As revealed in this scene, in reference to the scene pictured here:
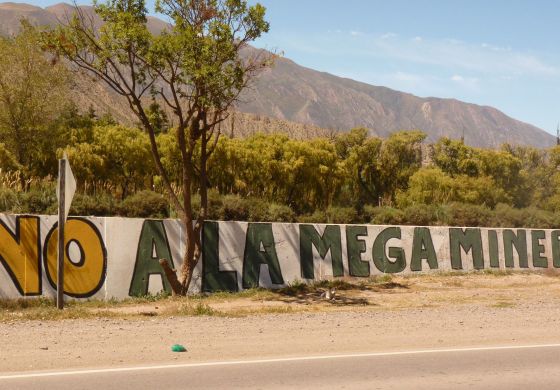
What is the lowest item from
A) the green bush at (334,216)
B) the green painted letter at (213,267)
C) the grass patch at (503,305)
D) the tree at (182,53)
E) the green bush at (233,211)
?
the grass patch at (503,305)

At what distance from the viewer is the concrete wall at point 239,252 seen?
1617cm

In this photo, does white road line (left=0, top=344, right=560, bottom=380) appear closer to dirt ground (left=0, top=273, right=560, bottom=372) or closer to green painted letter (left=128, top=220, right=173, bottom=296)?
dirt ground (left=0, top=273, right=560, bottom=372)

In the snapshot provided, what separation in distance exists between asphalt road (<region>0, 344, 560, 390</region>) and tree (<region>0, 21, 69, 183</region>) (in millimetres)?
24824

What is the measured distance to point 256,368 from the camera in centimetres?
920

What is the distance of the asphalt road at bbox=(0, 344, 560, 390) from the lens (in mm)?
8227

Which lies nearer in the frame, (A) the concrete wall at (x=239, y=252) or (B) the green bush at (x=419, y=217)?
(A) the concrete wall at (x=239, y=252)

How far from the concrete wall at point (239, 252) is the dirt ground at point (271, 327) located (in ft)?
2.66

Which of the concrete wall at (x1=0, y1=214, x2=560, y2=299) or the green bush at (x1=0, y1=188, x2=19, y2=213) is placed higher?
the green bush at (x1=0, y1=188, x2=19, y2=213)

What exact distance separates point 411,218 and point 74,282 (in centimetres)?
2119

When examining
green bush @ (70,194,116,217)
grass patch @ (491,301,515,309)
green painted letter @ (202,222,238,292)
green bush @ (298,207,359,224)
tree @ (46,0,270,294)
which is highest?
tree @ (46,0,270,294)

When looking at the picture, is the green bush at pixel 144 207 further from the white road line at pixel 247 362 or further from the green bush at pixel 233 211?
the white road line at pixel 247 362

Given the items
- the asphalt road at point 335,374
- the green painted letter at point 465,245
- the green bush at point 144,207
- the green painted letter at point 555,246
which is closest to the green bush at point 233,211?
the green bush at point 144,207

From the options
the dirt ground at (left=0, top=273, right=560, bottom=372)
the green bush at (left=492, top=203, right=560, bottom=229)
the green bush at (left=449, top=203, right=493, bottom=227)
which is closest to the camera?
the dirt ground at (left=0, top=273, right=560, bottom=372)

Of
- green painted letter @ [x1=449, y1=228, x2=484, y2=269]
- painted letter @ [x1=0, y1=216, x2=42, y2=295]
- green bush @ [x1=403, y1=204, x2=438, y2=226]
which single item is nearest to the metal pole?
painted letter @ [x1=0, y1=216, x2=42, y2=295]
